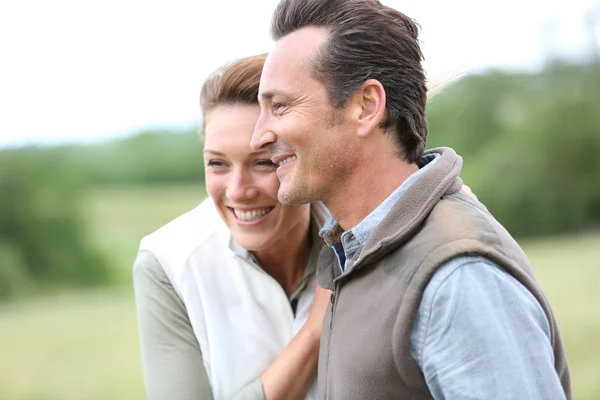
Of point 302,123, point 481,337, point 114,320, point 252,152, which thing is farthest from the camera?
point 114,320

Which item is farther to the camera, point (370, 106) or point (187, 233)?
point (187, 233)

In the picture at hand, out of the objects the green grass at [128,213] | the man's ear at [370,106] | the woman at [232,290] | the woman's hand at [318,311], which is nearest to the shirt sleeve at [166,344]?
the woman at [232,290]

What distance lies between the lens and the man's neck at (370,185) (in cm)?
168

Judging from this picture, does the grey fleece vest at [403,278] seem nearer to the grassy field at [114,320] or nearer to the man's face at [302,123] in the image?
the man's face at [302,123]

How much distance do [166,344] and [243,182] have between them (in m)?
0.48

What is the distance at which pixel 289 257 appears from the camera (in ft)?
7.29

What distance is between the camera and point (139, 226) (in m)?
12.1

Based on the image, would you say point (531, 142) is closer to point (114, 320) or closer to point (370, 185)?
point (114, 320)

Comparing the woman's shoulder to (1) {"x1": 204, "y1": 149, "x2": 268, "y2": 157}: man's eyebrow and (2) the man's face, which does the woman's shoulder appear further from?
(2) the man's face

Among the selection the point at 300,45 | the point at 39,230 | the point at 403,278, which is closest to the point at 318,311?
the point at 403,278

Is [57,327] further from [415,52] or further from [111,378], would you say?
[415,52]

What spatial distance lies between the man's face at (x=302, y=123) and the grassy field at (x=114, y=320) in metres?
6.02

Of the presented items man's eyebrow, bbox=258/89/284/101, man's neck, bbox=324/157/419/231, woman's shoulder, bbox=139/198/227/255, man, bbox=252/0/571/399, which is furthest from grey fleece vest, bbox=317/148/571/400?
woman's shoulder, bbox=139/198/227/255

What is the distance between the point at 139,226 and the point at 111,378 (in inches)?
141
